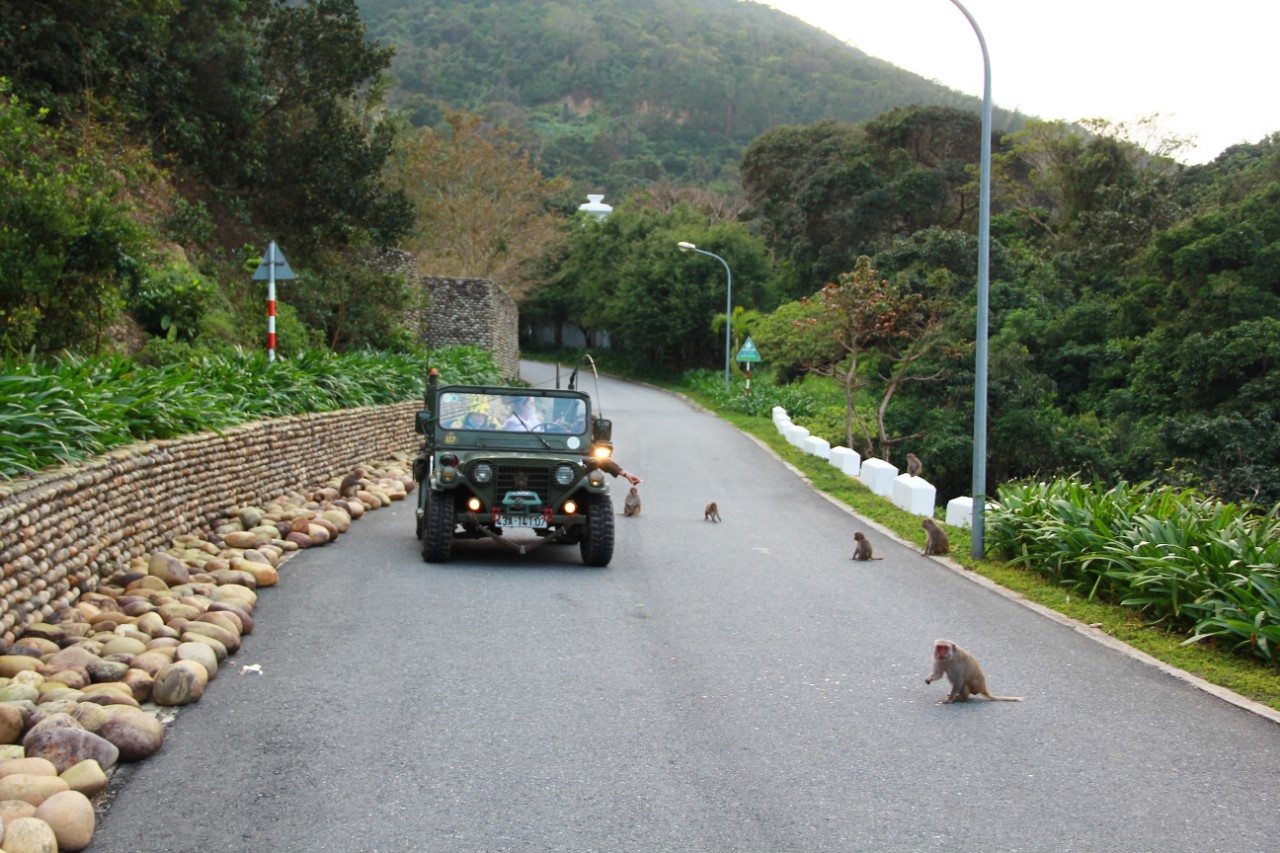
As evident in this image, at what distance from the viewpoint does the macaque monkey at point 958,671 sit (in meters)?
7.88

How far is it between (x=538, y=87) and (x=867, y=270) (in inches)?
4583

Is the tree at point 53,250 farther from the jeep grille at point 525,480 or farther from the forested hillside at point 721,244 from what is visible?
the jeep grille at point 525,480

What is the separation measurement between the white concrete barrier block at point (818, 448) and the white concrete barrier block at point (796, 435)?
3.27 feet

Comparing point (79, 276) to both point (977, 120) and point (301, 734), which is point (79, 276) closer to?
point (301, 734)

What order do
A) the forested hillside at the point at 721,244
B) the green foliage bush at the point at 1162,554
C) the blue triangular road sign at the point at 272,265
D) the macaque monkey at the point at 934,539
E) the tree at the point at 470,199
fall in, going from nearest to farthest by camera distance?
the green foliage bush at the point at 1162,554, the macaque monkey at the point at 934,539, the blue triangular road sign at the point at 272,265, the forested hillside at the point at 721,244, the tree at the point at 470,199

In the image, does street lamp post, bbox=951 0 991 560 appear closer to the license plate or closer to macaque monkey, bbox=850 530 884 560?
macaque monkey, bbox=850 530 884 560

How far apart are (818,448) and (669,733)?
21.5 m

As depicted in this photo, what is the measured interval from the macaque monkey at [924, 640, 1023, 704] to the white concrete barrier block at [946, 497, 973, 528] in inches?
355

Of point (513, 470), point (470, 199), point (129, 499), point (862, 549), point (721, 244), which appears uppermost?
point (470, 199)

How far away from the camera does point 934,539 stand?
14820 millimetres

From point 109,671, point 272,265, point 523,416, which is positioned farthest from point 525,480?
point 272,265

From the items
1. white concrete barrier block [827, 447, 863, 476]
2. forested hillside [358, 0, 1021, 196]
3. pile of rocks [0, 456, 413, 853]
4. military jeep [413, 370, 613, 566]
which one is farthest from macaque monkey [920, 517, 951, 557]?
forested hillside [358, 0, 1021, 196]

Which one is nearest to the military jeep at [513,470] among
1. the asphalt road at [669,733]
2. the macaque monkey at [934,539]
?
the asphalt road at [669,733]

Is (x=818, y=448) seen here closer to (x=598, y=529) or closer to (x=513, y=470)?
(x=598, y=529)
